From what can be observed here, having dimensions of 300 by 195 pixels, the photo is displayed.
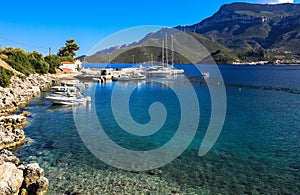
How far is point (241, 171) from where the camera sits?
1653cm

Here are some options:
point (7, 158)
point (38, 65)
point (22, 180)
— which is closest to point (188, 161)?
point (22, 180)

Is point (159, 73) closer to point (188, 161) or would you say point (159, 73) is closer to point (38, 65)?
point (38, 65)

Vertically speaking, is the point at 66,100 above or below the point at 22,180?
above

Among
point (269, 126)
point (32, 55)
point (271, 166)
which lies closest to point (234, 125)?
point (269, 126)

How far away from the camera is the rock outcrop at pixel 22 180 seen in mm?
12617

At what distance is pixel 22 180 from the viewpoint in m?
13.6

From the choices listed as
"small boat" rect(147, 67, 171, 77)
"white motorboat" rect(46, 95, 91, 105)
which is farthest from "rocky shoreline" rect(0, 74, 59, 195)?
"small boat" rect(147, 67, 171, 77)

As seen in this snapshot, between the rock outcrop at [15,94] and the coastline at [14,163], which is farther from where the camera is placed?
the rock outcrop at [15,94]

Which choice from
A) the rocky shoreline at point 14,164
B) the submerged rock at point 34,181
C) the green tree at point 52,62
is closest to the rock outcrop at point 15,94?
the rocky shoreline at point 14,164

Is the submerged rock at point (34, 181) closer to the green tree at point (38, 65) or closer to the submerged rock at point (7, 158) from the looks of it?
the submerged rock at point (7, 158)

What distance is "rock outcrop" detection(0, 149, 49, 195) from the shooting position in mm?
12617

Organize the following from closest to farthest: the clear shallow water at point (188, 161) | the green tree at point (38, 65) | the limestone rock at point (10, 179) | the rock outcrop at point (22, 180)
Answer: the limestone rock at point (10, 179) < the rock outcrop at point (22, 180) < the clear shallow water at point (188, 161) < the green tree at point (38, 65)

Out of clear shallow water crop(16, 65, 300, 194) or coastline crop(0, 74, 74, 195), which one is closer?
coastline crop(0, 74, 74, 195)

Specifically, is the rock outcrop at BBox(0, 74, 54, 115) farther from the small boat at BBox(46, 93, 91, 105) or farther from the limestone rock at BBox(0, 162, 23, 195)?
the limestone rock at BBox(0, 162, 23, 195)
